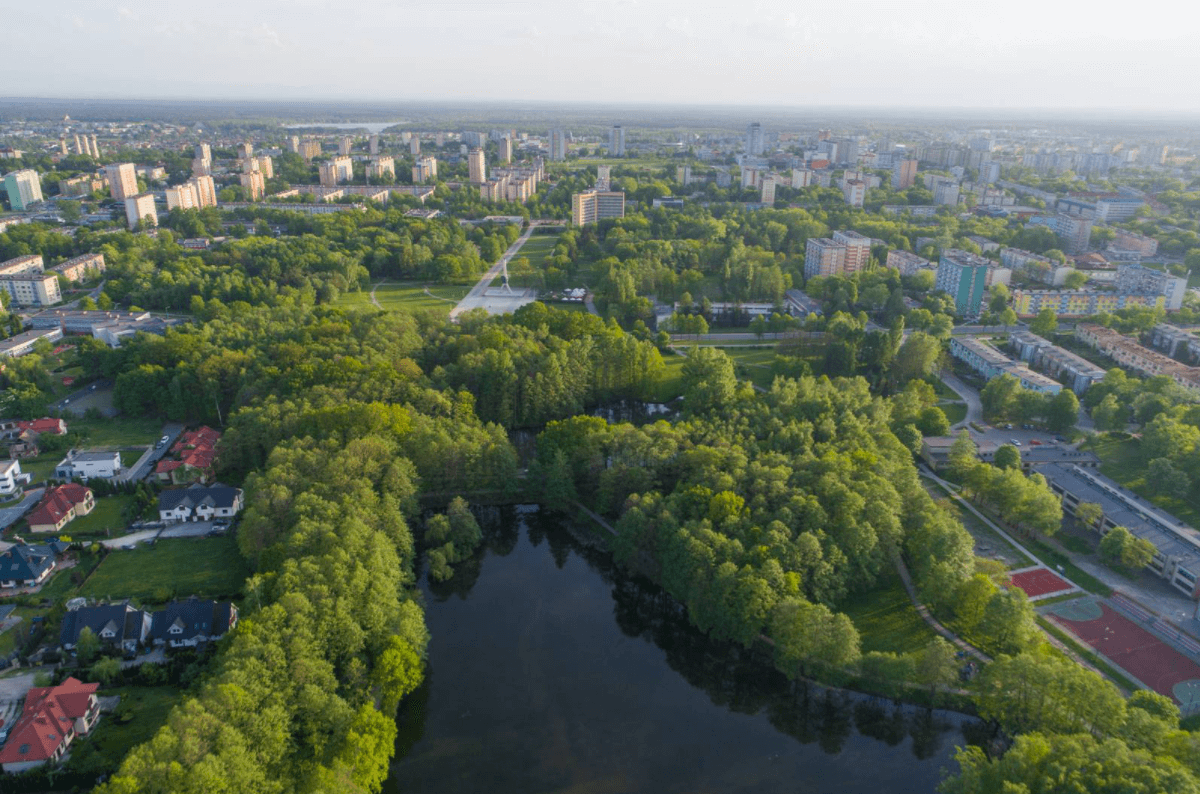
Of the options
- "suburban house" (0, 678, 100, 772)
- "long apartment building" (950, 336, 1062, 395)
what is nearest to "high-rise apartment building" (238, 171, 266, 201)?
"long apartment building" (950, 336, 1062, 395)

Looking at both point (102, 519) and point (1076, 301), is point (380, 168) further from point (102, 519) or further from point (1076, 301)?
point (102, 519)

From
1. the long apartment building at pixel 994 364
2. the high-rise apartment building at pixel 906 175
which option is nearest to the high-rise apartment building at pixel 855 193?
the high-rise apartment building at pixel 906 175

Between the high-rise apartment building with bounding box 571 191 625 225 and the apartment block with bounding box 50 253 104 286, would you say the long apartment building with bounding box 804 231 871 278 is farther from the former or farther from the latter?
the apartment block with bounding box 50 253 104 286

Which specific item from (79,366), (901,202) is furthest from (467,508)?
(901,202)

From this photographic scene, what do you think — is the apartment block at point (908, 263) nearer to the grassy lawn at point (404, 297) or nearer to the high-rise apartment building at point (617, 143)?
the grassy lawn at point (404, 297)

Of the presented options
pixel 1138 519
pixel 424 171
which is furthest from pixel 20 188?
pixel 1138 519

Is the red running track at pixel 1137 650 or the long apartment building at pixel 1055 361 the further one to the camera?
the long apartment building at pixel 1055 361
